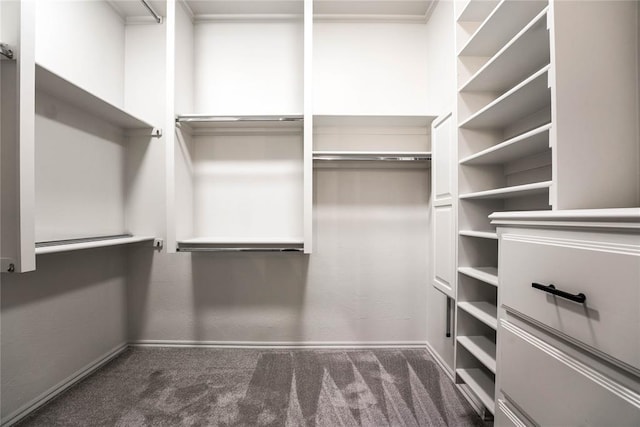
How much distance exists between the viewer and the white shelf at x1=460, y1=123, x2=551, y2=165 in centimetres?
87

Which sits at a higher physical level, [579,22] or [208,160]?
[579,22]

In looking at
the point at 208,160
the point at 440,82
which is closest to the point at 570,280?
the point at 440,82

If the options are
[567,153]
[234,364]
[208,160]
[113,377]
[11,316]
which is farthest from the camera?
[208,160]

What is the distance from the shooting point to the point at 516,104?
1.07 m

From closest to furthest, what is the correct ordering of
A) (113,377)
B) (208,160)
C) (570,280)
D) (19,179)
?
(570,280) < (19,179) < (113,377) < (208,160)

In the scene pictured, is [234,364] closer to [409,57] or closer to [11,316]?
[11,316]

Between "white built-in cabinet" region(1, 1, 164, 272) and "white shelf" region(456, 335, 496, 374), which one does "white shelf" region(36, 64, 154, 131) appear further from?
"white shelf" region(456, 335, 496, 374)

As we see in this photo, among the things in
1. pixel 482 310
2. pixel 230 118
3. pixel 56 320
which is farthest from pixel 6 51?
pixel 482 310

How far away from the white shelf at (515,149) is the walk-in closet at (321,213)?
0.01m

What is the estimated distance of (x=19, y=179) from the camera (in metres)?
1.00

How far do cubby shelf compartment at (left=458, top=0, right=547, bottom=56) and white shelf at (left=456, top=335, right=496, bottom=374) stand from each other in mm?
1475

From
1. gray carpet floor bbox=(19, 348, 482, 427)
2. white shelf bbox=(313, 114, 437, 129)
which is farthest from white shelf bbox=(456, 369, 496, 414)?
white shelf bbox=(313, 114, 437, 129)

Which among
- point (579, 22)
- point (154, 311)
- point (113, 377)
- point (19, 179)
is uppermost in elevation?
point (579, 22)

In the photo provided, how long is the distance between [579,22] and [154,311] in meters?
2.86
